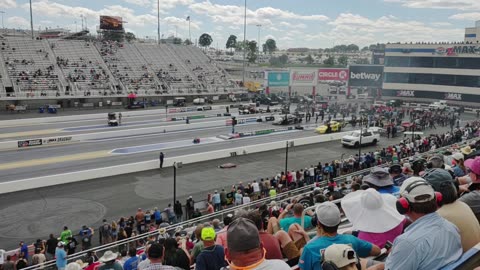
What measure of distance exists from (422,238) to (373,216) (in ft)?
4.77

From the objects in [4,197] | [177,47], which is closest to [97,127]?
[4,197]

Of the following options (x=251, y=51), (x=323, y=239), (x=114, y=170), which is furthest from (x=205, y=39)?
(x=323, y=239)

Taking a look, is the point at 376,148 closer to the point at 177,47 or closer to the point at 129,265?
the point at 129,265

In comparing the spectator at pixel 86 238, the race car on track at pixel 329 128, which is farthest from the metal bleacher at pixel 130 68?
the spectator at pixel 86 238

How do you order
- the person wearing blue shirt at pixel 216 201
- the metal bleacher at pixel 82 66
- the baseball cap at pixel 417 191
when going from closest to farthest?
the baseball cap at pixel 417 191 → the person wearing blue shirt at pixel 216 201 → the metal bleacher at pixel 82 66

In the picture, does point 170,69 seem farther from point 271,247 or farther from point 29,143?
point 271,247

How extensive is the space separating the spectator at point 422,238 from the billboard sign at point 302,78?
6049cm

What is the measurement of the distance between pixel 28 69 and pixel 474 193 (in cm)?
5632

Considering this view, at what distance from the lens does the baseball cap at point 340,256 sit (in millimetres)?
3016

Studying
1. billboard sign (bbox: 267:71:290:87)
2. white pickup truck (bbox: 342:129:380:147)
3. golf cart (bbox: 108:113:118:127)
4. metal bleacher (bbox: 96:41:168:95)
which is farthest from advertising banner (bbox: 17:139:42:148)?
billboard sign (bbox: 267:71:290:87)

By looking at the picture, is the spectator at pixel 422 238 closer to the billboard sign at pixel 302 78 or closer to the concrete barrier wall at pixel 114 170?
the concrete barrier wall at pixel 114 170

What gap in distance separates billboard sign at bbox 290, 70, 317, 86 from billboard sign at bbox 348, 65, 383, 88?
602cm

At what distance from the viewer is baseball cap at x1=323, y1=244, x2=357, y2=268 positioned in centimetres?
302

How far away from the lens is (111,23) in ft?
253
